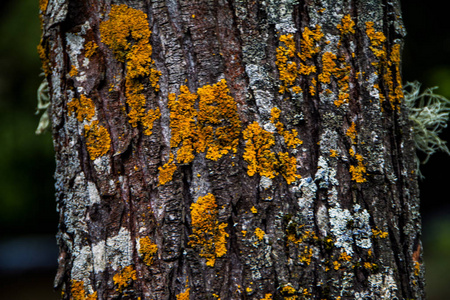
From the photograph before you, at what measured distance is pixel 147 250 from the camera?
39.9 inches

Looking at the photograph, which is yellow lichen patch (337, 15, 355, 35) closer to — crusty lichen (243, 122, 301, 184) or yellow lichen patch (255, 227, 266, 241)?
crusty lichen (243, 122, 301, 184)

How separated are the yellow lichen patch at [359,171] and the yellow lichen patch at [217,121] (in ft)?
0.97

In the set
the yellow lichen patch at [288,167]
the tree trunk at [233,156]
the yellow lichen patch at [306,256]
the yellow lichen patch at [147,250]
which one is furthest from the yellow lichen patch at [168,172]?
the yellow lichen patch at [306,256]

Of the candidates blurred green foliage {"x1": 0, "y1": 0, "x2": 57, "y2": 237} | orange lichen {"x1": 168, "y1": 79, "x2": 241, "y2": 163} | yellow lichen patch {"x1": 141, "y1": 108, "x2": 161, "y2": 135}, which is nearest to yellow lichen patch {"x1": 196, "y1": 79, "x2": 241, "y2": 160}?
orange lichen {"x1": 168, "y1": 79, "x2": 241, "y2": 163}

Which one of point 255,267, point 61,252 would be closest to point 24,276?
point 61,252

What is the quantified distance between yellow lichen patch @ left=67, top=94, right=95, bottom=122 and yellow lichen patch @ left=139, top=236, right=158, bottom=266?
0.35 meters

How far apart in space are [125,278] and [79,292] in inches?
5.7

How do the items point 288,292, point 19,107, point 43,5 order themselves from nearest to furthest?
point 288,292
point 43,5
point 19,107

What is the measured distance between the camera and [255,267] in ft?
3.19

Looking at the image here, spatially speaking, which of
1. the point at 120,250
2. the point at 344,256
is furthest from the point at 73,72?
the point at 344,256

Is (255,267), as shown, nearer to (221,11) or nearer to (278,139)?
(278,139)

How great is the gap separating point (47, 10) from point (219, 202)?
711 mm

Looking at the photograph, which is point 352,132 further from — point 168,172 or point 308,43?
point 168,172

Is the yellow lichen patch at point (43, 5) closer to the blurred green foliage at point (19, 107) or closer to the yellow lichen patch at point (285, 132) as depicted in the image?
the yellow lichen patch at point (285, 132)
